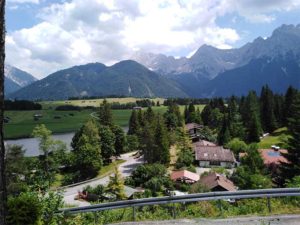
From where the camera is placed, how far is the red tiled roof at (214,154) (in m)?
85.4

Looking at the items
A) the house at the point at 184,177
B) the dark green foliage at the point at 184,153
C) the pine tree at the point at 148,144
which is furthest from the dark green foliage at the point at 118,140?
the house at the point at 184,177

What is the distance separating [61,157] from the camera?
274 ft

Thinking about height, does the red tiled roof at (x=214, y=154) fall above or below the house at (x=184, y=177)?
above

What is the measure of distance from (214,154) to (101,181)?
27894 millimetres

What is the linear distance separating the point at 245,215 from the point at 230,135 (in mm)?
95019

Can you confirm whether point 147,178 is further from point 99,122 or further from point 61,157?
point 99,122

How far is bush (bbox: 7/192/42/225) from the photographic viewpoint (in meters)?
10.0

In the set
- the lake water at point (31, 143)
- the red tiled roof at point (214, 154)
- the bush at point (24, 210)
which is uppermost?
the bush at point (24, 210)

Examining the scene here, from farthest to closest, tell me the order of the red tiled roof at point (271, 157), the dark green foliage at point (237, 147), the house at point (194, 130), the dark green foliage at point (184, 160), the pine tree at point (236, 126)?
the house at point (194, 130) < the pine tree at point (236, 126) < the dark green foliage at point (237, 147) < the dark green foliage at point (184, 160) < the red tiled roof at point (271, 157)

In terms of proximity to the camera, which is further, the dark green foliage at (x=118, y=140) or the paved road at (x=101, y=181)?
the dark green foliage at (x=118, y=140)

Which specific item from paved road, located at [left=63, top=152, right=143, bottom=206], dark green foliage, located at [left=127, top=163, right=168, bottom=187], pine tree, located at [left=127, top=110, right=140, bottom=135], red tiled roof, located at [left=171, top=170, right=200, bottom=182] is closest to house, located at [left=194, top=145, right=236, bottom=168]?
paved road, located at [left=63, top=152, right=143, bottom=206]

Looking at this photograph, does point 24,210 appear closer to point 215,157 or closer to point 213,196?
point 213,196

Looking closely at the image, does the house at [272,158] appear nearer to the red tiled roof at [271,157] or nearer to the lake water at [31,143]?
the red tiled roof at [271,157]

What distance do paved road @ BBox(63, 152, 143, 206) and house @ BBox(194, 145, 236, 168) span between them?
46.3 ft
